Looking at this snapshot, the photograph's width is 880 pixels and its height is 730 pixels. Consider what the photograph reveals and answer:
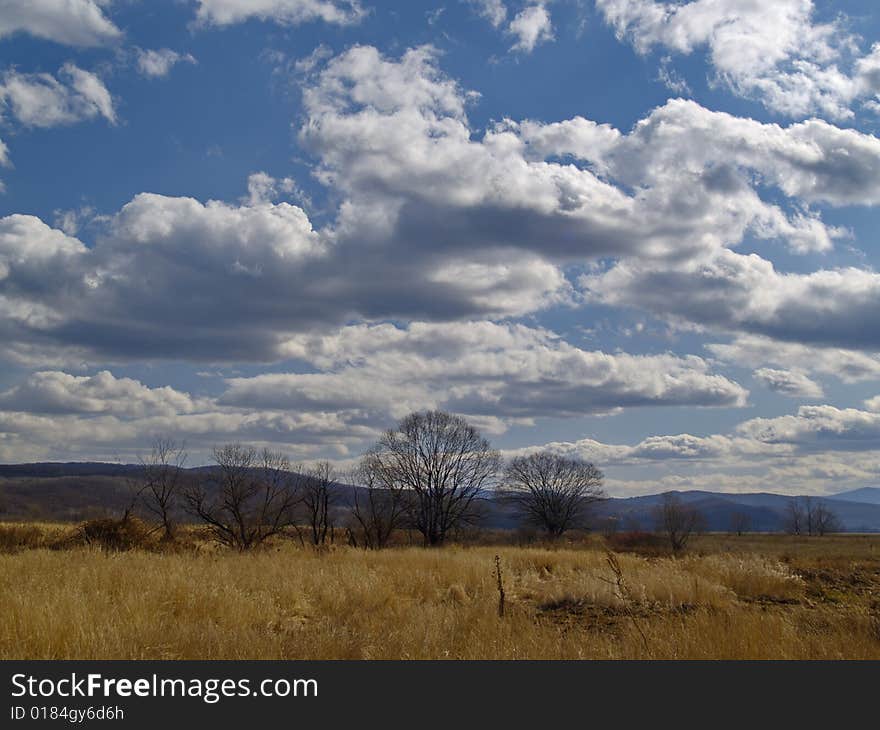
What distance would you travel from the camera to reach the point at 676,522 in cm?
7081

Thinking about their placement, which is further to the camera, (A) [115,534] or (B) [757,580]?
(A) [115,534]

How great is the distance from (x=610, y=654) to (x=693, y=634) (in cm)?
115

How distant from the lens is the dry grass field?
7445 mm

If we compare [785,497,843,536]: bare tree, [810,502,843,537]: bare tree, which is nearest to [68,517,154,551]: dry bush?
[785,497,843,536]: bare tree

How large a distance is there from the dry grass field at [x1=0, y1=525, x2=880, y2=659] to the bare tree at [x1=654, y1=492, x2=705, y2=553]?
156 feet

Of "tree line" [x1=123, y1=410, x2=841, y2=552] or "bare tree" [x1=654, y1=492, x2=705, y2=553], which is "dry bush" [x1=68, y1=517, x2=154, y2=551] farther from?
"bare tree" [x1=654, y1=492, x2=705, y2=553]

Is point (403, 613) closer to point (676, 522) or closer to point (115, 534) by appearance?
point (115, 534)

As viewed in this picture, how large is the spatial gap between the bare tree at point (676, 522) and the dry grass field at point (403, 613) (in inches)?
1871

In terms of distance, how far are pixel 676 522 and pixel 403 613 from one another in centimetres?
6539

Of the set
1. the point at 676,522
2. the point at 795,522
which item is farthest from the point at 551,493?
the point at 795,522

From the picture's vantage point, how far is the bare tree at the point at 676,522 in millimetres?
64125
